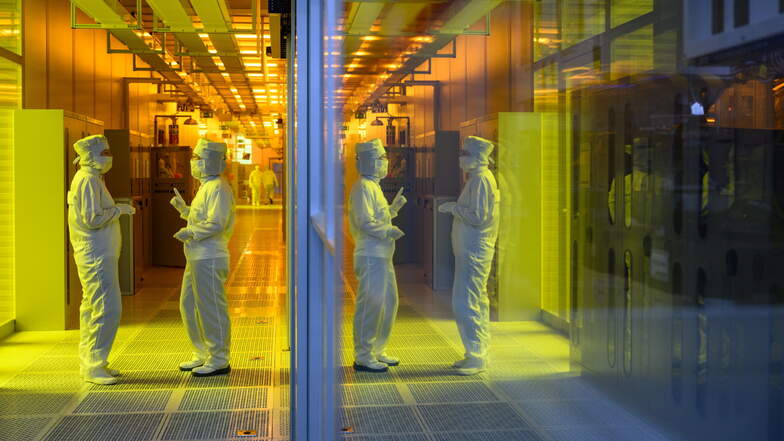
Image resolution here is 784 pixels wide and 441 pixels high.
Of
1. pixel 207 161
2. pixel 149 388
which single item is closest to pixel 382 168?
pixel 149 388

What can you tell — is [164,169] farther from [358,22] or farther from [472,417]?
[472,417]

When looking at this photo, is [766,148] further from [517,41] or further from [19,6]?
[19,6]

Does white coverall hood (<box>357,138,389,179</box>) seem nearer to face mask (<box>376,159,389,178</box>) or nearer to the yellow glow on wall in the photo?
face mask (<box>376,159,389,178</box>)

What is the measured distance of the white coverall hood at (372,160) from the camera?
3.94 ft

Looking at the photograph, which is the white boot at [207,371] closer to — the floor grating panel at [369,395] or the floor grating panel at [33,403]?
the floor grating panel at [33,403]

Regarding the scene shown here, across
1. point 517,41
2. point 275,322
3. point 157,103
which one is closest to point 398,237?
point 517,41

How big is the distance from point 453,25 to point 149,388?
4968 mm

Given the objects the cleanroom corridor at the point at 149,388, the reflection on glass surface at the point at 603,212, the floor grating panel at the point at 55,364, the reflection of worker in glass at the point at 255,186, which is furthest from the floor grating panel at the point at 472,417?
the reflection of worker in glass at the point at 255,186

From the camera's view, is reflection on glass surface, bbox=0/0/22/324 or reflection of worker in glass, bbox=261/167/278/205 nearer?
reflection on glass surface, bbox=0/0/22/324

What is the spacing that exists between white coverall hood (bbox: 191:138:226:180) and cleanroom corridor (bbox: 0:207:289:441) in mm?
1404

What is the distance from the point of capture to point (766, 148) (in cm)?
80

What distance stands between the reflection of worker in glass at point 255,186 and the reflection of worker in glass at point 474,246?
28.8 metres

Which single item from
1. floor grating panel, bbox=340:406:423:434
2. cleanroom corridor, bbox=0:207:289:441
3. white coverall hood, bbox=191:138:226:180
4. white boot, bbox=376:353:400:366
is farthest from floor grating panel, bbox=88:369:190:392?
white boot, bbox=376:353:400:366

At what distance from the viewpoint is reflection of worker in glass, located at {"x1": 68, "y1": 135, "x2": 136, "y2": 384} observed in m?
5.63
